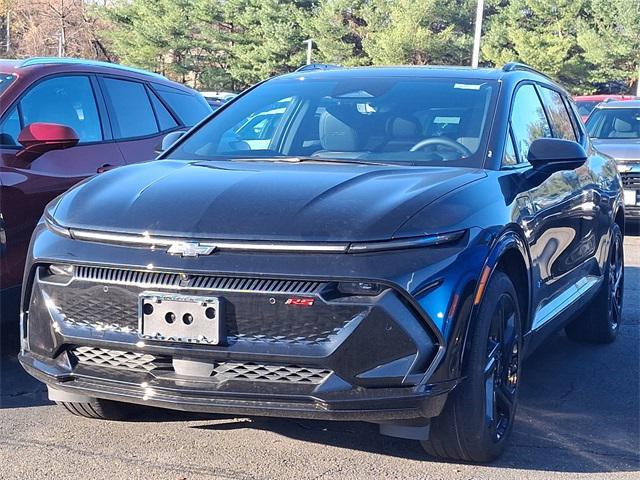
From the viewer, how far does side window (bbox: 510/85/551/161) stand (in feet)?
16.0

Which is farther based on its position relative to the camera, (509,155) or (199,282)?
(509,155)

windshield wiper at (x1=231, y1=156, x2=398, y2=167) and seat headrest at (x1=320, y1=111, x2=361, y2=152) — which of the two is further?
seat headrest at (x1=320, y1=111, x2=361, y2=152)

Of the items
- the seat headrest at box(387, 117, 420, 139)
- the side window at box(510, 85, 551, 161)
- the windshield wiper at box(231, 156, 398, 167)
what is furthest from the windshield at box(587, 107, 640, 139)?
the windshield wiper at box(231, 156, 398, 167)

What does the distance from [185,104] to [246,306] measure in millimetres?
4493

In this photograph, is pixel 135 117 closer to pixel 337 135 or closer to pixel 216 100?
pixel 337 135

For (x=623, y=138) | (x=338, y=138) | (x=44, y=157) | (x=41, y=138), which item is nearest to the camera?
(x=338, y=138)

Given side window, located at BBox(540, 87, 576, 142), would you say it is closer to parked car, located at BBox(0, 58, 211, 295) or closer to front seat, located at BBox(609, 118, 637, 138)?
parked car, located at BBox(0, 58, 211, 295)

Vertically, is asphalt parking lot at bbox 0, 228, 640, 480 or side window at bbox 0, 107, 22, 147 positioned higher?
side window at bbox 0, 107, 22, 147

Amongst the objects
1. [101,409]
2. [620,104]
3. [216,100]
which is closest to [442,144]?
[101,409]

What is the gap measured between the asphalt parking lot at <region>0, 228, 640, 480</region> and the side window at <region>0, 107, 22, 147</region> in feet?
4.57

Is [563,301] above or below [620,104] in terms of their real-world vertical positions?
above

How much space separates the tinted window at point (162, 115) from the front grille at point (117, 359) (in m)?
3.59

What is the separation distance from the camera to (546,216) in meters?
4.71

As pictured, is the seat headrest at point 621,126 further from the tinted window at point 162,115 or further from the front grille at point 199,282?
the front grille at point 199,282
